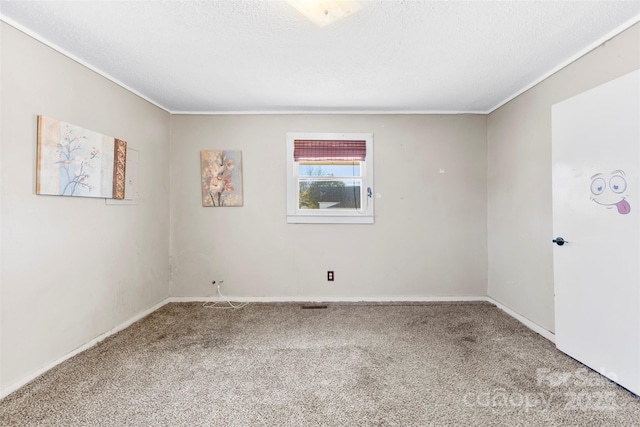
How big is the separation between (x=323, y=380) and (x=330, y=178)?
2341 mm

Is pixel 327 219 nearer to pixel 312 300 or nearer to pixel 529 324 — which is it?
pixel 312 300

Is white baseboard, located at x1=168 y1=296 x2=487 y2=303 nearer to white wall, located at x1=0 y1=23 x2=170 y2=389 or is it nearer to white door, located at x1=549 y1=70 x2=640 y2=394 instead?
white wall, located at x1=0 y1=23 x2=170 y2=389

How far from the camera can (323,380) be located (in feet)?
6.63

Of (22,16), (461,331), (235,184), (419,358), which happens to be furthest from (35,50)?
(461,331)

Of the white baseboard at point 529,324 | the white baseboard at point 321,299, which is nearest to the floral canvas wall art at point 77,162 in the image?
the white baseboard at point 321,299

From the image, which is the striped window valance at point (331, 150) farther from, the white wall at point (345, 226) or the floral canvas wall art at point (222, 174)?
the floral canvas wall art at point (222, 174)

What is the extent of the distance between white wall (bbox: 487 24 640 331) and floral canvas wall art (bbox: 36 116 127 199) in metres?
3.98

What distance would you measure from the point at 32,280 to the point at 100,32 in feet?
5.83

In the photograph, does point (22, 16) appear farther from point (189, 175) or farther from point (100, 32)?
point (189, 175)

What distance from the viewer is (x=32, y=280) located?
6.61 feet

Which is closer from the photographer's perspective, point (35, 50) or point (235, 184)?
point (35, 50)

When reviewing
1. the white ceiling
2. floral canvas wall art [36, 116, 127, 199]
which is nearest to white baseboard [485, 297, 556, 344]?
the white ceiling

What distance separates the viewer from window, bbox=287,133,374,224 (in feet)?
12.0

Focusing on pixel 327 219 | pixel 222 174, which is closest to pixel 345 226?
pixel 327 219
